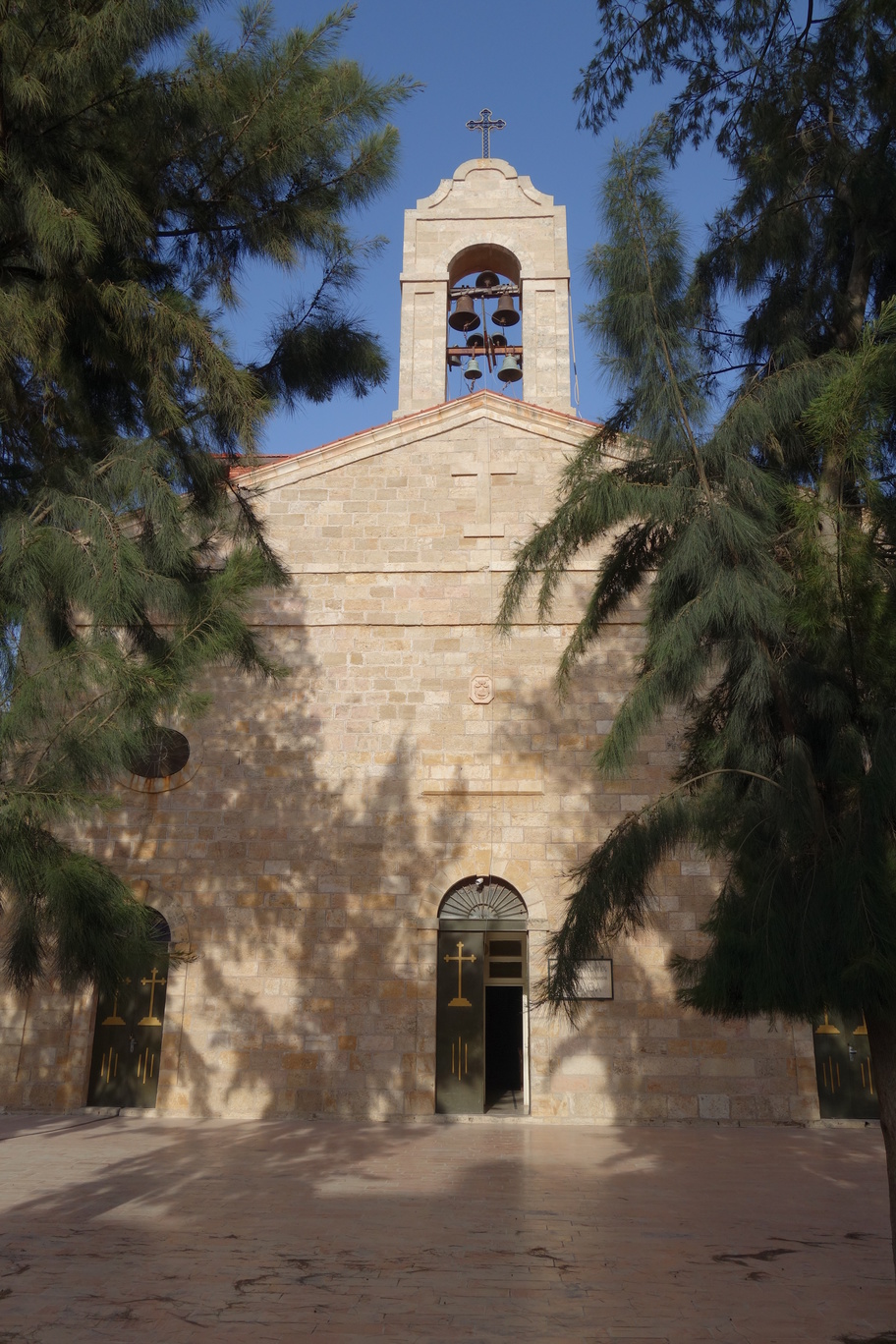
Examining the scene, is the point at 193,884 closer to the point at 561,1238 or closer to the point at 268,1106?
the point at 268,1106

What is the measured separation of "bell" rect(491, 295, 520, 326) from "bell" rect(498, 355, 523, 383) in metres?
0.49

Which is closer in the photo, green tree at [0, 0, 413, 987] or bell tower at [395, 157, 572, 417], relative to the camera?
green tree at [0, 0, 413, 987]

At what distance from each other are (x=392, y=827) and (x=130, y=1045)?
3.60 meters

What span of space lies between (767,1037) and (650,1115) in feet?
4.71

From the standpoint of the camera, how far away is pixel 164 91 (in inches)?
222

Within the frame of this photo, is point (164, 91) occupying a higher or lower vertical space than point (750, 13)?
lower

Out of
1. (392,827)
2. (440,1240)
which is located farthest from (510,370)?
(440,1240)

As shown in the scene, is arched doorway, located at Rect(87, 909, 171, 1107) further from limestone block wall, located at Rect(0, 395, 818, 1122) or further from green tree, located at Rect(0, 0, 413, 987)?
green tree, located at Rect(0, 0, 413, 987)

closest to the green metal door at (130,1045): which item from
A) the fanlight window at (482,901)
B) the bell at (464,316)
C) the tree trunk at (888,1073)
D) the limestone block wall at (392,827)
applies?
the limestone block wall at (392,827)

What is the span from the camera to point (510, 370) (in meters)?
14.6

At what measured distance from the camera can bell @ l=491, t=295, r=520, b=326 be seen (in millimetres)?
14539

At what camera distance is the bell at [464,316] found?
47.9 ft

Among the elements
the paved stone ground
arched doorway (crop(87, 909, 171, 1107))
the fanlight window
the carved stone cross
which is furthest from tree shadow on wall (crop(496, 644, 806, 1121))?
arched doorway (crop(87, 909, 171, 1107))

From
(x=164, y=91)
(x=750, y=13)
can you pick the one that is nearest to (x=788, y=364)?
(x=750, y=13)
